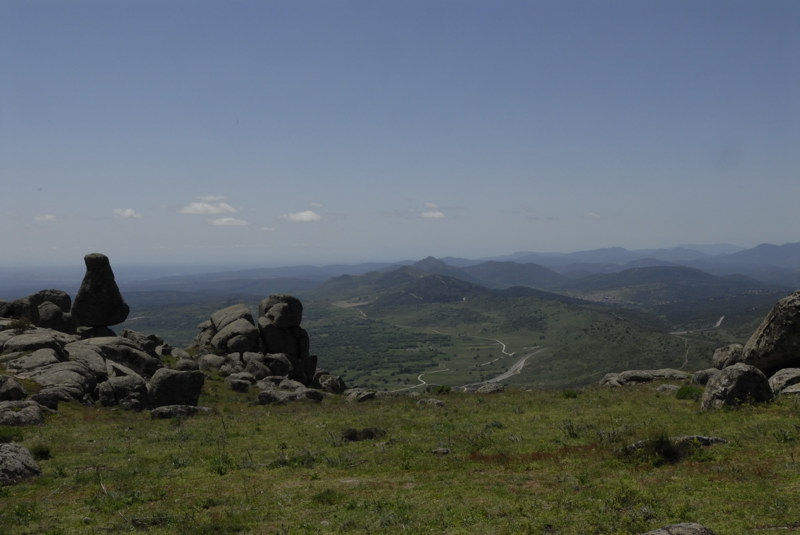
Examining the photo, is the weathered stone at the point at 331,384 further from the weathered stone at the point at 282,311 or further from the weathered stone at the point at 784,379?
the weathered stone at the point at 784,379

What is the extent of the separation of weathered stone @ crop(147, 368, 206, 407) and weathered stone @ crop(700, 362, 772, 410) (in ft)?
143

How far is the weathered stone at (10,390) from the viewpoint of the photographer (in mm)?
37531

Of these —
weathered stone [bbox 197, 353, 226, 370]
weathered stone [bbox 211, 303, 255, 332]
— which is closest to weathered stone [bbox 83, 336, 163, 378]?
weathered stone [bbox 197, 353, 226, 370]

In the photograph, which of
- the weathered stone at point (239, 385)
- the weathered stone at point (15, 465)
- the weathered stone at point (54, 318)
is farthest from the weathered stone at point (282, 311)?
the weathered stone at point (15, 465)

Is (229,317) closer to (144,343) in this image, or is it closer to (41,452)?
(144,343)

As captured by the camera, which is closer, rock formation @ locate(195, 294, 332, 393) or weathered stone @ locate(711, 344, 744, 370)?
weathered stone @ locate(711, 344, 744, 370)

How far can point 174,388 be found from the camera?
46750 millimetres

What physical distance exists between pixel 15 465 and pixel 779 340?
49433 millimetres

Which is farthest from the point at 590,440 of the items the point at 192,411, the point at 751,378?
the point at 192,411

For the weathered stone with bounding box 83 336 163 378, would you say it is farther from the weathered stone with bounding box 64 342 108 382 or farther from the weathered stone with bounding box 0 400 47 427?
the weathered stone with bounding box 0 400 47 427

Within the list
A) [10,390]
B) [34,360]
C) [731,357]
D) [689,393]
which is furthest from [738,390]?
[34,360]

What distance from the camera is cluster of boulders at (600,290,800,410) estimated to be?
30.2 metres

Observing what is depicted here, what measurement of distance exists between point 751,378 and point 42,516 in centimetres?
3771

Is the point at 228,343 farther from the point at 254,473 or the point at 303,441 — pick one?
the point at 254,473
